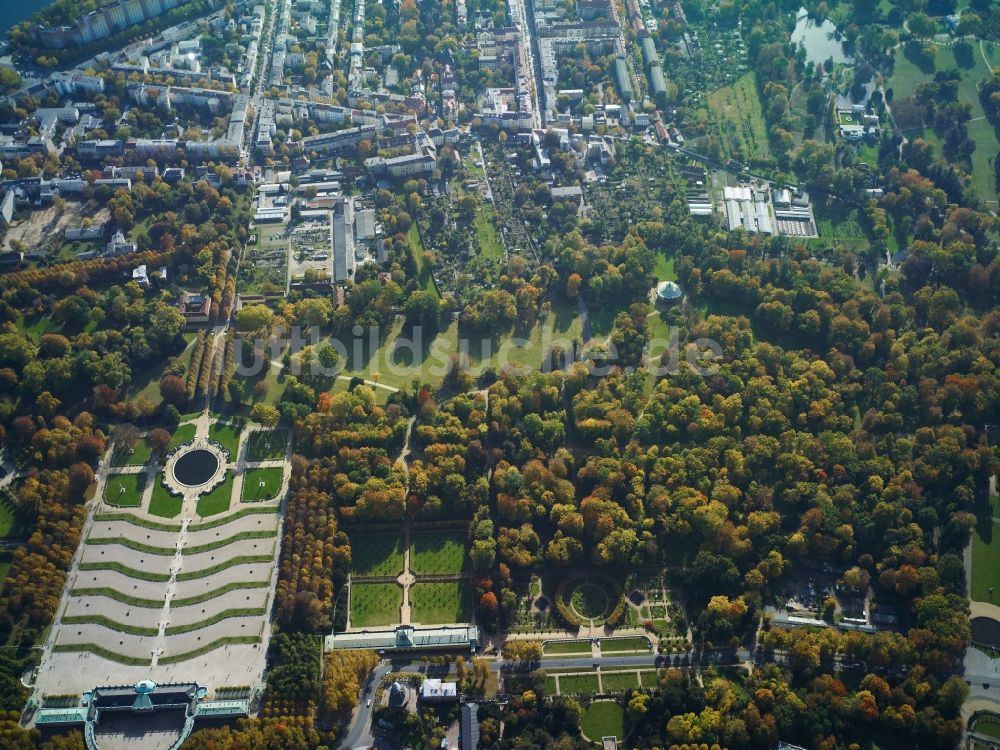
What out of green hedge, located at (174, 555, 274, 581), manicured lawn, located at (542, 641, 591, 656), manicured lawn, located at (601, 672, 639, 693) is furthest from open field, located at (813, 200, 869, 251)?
green hedge, located at (174, 555, 274, 581)

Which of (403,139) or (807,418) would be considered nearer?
(807,418)

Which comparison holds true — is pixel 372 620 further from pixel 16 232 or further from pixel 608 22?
pixel 608 22

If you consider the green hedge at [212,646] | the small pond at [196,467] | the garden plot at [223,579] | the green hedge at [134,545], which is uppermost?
the small pond at [196,467]

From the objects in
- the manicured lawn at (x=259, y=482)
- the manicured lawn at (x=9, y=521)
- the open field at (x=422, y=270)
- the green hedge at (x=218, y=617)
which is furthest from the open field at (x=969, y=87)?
the manicured lawn at (x=9, y=521)

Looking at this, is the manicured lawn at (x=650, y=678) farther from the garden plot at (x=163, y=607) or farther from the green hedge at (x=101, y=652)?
the green hedge at (x=101, y=652)

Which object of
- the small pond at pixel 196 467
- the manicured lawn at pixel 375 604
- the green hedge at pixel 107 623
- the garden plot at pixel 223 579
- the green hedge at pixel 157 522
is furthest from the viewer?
the small pond at pixel 196 467

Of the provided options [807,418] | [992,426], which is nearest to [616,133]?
[807,418]

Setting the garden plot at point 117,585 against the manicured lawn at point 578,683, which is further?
the garden plot at point 117,585

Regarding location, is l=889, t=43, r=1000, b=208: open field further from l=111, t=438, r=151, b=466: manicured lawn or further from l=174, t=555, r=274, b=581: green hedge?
l=111, t=438, r=151, b=466: manicured lawn
